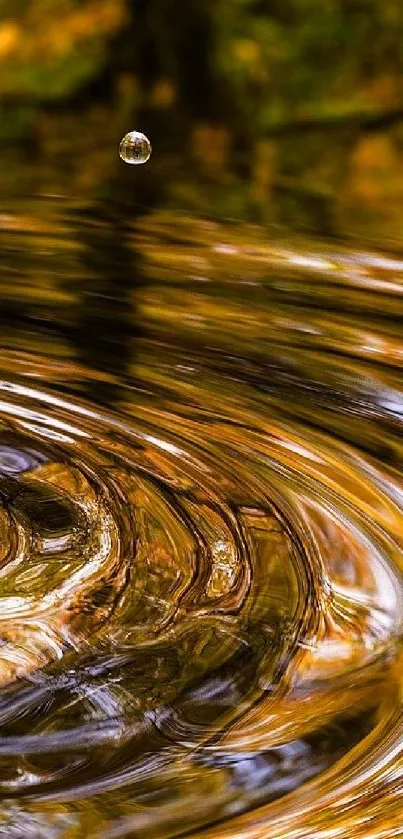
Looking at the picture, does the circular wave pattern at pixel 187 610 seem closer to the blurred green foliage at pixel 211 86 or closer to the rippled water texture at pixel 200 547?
the rippled water texture at pixel 200 547

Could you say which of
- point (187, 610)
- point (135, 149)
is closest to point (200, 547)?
point (187, 610)

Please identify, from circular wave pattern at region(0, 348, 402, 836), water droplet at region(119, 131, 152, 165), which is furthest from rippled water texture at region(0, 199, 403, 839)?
water droplet at region(119, 131, 152, 165)

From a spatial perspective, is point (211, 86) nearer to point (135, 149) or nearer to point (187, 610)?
point (135, 149)

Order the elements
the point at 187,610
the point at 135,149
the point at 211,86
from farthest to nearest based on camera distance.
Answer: the point at 211,86, the point at 135,149, the point at 187,610

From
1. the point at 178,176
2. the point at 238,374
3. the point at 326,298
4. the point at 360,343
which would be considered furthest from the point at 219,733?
the point at 178,176

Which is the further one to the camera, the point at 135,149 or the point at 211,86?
the point at 211,86
